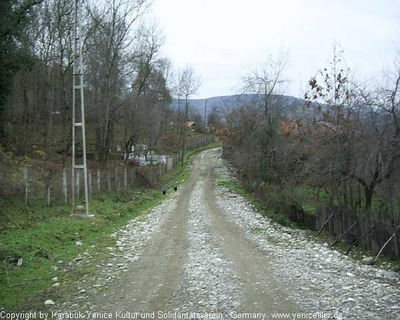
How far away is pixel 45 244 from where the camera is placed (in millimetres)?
12008

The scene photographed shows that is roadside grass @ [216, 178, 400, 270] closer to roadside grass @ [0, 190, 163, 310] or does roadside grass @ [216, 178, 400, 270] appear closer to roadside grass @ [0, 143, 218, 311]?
roadside grass @ [0, 190, 163, 310]

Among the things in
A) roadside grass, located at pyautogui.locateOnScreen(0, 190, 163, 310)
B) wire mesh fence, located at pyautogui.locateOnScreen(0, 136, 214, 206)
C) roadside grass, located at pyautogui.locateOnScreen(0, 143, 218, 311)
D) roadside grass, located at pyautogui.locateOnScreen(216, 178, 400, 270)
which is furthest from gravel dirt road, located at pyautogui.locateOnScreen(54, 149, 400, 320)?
wire mesh fence, located at pyautogui.locateOnScreen(0, 136, 214, 206)

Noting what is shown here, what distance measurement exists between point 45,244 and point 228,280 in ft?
19.9

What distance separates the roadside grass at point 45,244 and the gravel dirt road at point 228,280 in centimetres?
59

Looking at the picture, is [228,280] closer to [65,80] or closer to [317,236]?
[317,236]

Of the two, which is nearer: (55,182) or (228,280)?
(228,280)

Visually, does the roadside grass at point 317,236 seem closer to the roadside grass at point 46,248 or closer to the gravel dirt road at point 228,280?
the gravel dirt road at point 228,280

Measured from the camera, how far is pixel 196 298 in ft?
24.6

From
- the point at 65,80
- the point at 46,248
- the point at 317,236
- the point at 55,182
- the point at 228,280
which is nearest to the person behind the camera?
the point at 228,280

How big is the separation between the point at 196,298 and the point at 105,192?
56.9ft

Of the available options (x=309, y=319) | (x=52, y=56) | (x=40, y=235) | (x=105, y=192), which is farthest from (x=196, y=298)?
(x=52, y=56)

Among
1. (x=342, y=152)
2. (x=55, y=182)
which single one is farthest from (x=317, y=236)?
(x=55, y=182)

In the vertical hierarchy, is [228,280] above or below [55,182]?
below

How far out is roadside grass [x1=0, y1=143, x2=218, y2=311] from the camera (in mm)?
8234
